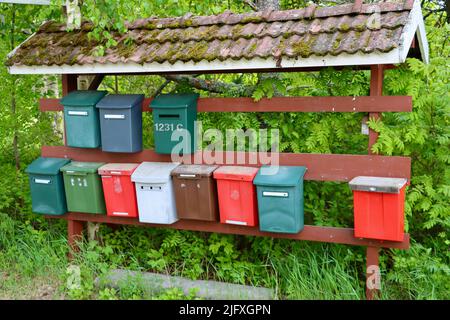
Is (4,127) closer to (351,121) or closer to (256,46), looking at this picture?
(256,46)

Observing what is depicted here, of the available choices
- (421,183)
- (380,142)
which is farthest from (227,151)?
(421,183)

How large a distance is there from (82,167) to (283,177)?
2274 mm

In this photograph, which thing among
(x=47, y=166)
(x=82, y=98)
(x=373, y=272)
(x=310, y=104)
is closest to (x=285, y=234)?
(x=373, y=272)

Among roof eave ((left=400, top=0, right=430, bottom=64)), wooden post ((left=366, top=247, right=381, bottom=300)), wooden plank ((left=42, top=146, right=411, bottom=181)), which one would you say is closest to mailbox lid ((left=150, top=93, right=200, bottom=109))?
wooden plank ((left=42, top=146, right=411, bottom=181))

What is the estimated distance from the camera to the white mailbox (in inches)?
209

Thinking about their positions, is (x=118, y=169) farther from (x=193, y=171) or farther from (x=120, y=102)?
(x=193, y=171)

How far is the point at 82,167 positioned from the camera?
18.7ft

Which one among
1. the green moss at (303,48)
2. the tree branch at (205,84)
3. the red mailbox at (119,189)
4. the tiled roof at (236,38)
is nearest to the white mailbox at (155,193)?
the red mailbox at (119,189)

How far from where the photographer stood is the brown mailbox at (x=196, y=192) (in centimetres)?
519

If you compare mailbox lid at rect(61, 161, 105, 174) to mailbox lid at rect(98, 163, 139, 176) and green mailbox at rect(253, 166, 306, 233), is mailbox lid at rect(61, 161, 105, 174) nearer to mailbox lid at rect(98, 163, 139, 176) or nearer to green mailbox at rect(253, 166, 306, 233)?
mailbox lid at rect(98, 163, 139, 176)

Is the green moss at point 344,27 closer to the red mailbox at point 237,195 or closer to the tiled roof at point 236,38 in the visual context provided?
the tiled roof at point 236,38

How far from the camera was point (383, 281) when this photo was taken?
517 cm

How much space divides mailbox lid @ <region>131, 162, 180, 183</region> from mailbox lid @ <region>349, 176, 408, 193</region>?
1.85 meters

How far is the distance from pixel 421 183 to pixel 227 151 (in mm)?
2031
